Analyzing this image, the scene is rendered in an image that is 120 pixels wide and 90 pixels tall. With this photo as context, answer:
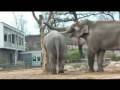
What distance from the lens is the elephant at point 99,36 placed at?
340 inches

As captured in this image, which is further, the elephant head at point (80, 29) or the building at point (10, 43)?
the building at point (10, 43)

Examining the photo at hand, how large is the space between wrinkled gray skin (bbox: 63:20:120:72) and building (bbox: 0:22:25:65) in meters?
8.71

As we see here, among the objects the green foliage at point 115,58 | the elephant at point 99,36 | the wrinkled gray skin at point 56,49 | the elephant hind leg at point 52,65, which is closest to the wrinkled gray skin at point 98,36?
the elephant at point 99,36

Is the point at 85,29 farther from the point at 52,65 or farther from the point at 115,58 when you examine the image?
the point at 115,58

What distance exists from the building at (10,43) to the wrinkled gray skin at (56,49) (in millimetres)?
8837

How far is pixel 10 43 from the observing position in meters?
19.6

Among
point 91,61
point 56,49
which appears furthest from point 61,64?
point 91,61

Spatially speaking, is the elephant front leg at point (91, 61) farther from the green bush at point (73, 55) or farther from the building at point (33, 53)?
the building at point (33, 53)

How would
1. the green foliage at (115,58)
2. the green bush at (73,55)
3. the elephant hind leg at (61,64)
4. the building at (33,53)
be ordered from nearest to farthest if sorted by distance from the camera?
the elephant hind leg at (61,64) < the green bush at (73,55) < the green foliage at (115,58) < the building at (33,53)

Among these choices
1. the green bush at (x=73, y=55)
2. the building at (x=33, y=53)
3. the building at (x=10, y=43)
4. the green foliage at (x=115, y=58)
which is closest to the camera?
the green bush at (x=73, y=55)
